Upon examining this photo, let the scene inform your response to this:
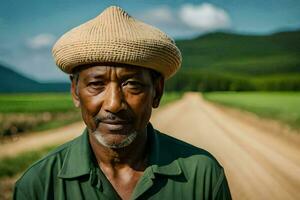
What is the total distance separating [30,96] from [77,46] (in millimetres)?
29648

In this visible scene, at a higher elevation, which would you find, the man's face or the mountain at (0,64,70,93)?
the man's face

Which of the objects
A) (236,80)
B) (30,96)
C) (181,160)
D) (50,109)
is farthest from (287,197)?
(236,80)

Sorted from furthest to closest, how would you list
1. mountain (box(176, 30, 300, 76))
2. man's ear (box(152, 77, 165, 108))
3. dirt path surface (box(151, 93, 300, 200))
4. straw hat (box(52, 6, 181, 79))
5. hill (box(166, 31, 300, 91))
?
mountain (box(176, 30, 300, 76)) → hill (box(166, 31, 300, 91)) → dirt path surface (box(151, 93, 300, 200)) → man's ear (box(152, 77, 165, 108)) → straw hat (box(52, 6, 181, 79))

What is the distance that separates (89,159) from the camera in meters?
2.17

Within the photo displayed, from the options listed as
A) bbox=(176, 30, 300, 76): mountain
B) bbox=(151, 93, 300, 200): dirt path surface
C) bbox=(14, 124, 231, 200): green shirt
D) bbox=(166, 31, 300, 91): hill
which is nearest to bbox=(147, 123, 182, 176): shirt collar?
bbox=(14, 124, 231, 200): green shirt

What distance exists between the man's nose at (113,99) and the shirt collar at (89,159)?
0.23 metres

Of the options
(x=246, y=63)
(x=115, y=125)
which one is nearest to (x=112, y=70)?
(x=115, y=125)

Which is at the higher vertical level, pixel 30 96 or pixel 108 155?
pixel 108 155

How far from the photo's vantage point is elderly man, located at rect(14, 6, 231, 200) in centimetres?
205

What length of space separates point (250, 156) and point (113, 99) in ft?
31.2

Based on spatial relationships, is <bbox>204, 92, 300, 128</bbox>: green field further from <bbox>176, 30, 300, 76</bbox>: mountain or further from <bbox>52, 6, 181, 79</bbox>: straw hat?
<bbox>52, 6, 181, 79</bbox>: straw hat

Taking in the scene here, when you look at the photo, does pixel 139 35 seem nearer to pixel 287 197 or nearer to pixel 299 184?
pixel 287 197

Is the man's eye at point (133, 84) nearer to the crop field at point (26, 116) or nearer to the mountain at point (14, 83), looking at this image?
the crop field at point (26, 116)

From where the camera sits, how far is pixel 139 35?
6.84ft
